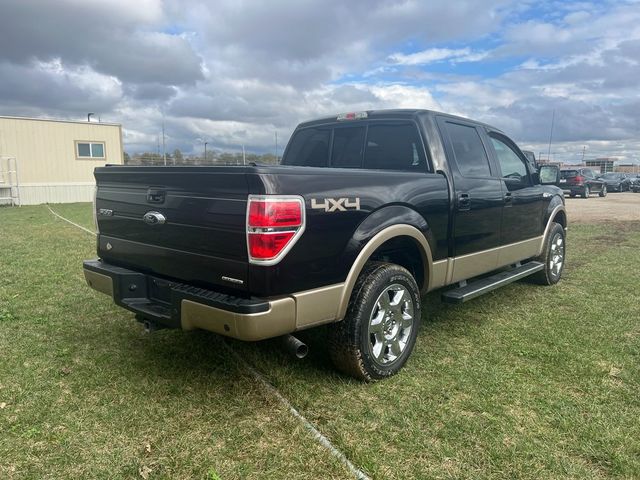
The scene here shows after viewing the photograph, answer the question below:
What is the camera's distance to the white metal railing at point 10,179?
2072 centimetres

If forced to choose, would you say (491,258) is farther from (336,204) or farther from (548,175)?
(336,204)

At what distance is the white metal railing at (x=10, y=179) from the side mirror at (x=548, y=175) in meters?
21.6

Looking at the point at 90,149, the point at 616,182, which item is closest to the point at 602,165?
the point at 616,182

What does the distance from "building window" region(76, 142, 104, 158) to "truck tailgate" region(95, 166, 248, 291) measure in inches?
833

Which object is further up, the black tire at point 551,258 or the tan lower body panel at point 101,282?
the tan lower body panel at point 101,282

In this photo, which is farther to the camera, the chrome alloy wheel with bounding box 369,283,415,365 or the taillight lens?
the chrome alloy wheel with bounding box 369,283,415,365

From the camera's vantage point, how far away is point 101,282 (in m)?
3.65

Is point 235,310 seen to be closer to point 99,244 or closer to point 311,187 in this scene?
point 311,187

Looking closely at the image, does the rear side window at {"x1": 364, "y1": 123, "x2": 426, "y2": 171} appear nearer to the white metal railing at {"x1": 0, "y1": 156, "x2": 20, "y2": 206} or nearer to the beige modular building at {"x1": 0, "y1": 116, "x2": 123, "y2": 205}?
the beige modular building at {"x1": 0, "y1": 116, "x2": 123, "y2": 205}

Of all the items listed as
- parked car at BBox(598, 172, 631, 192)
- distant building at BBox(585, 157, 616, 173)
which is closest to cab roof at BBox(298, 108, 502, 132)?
parked car at BBox(598, 172, 631, 192)

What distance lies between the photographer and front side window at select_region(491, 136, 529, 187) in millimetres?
5188

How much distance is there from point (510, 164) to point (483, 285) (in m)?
1.59

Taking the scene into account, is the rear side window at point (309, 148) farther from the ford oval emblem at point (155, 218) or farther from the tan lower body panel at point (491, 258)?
the ford oval emblem at point (155, 218)

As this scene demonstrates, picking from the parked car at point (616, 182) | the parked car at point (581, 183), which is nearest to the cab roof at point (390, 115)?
the parked car at point (581, 183)
